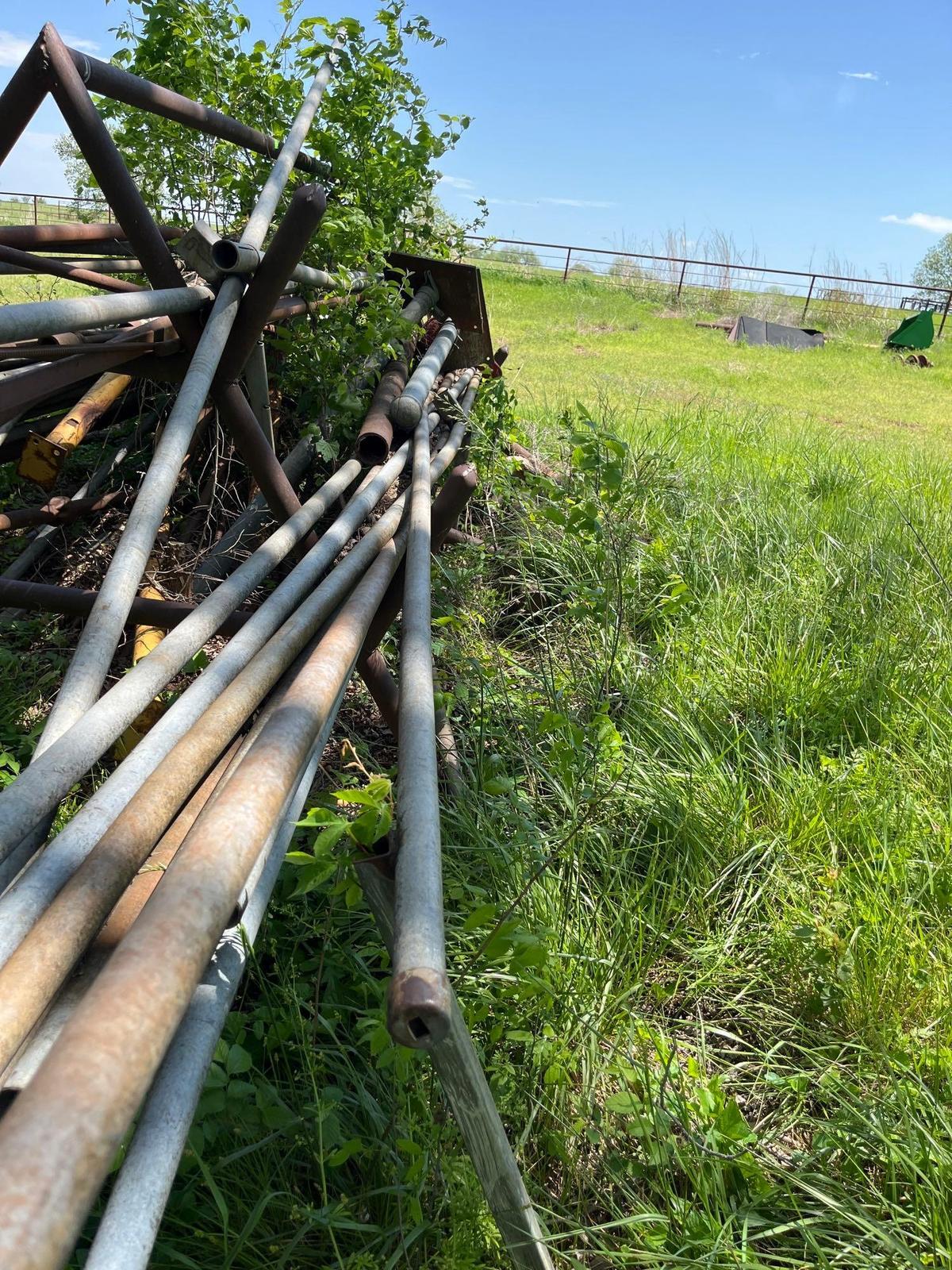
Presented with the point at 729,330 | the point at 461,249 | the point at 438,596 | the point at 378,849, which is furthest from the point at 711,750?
the point at 729,330

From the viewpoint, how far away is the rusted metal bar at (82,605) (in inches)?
92.5

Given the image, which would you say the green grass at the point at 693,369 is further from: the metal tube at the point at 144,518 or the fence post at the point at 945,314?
Result: the metal tube at the point at 144,518

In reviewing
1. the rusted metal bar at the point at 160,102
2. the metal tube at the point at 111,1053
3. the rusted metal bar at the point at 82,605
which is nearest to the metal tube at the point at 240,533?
the rusted metal bar at the point at 82,605

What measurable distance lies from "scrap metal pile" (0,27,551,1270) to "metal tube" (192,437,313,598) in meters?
0.02

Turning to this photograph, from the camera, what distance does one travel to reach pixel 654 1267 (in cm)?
146

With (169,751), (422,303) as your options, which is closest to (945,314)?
(422,303)

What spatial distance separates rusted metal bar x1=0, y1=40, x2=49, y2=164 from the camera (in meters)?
1.98

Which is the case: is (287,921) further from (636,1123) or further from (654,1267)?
(654,1267)

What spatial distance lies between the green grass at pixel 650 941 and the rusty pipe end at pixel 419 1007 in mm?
373

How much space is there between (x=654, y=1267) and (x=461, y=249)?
4790mm

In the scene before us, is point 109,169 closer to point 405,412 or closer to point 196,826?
point 405,412

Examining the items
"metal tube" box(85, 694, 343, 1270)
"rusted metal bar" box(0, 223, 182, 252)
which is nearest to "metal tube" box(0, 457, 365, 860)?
"metal tube" box(85, 694, 343, 1270)

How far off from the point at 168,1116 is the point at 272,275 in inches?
78.6

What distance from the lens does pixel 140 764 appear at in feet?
4.29
